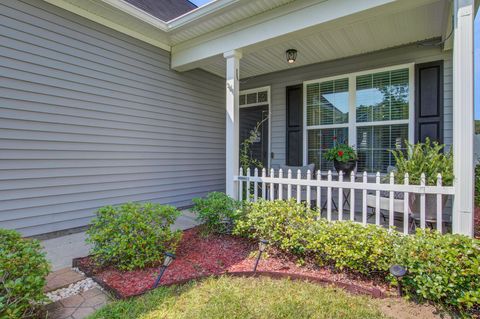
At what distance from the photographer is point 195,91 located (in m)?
5.40

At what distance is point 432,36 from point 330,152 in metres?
2.38

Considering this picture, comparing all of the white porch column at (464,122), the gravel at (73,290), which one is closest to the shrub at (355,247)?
the white porch column at (464,122)

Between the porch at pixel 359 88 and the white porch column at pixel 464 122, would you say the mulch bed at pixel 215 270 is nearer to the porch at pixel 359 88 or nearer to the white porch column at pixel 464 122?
the porch at pixel 359 88

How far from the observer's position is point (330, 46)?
440 cm

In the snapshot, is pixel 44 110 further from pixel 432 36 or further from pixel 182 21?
pixel 432 36

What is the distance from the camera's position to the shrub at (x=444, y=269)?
1827 mm

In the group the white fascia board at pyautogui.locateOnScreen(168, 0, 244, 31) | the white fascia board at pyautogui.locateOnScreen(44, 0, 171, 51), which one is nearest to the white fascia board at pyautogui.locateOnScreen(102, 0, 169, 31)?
the white fascia board at pyautogui.locateOnScreen(168, 0, 244, 31)

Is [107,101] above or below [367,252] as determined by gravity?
above

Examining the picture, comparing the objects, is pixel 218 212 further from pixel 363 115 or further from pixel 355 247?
pixel 363 115

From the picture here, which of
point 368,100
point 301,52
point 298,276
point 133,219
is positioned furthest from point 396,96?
point 133,219

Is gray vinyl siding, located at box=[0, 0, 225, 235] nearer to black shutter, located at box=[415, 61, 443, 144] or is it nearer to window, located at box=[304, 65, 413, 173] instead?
window, located at box=[304, 65, 413, 173]

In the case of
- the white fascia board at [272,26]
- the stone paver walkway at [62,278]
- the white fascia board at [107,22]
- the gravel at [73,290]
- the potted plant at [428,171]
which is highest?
the white fascia board at [107,22]

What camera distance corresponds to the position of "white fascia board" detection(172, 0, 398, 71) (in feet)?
10.00

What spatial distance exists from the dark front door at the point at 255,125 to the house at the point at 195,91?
0.85 ft
